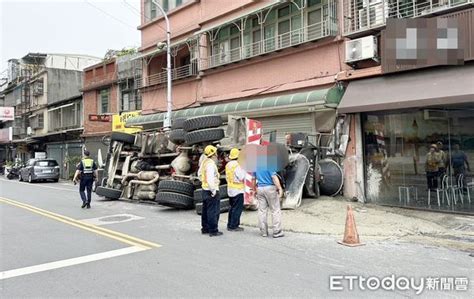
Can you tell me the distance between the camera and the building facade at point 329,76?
38.7 feet

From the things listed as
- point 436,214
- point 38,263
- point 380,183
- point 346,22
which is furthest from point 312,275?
point 346,22

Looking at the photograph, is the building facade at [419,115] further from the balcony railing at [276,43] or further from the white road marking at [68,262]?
the white road marking at [68,262]

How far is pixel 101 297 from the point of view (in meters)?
5.19

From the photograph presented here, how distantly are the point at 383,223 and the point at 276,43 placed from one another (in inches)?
350

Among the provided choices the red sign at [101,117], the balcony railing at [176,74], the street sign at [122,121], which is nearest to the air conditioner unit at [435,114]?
the balcony railing at [176,74]

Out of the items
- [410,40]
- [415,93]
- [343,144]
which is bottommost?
[343,144]

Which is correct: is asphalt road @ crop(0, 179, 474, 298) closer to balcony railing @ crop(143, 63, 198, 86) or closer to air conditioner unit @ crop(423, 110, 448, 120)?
air conditioner unit @ crop(423, 110, 448, 120)

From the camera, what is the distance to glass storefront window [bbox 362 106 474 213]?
443 inches

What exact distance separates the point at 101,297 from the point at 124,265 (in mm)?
1389

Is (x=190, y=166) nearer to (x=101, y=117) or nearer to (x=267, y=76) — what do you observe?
(x=267, y=76)

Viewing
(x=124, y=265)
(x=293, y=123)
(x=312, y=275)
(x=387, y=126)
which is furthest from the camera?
(x=293, y=123)

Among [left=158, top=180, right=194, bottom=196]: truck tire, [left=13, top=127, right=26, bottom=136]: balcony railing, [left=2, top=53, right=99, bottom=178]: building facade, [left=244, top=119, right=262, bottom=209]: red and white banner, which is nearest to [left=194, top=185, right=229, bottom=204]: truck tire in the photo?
[left=158, top=180, right=194, bottom=196]: truck tire

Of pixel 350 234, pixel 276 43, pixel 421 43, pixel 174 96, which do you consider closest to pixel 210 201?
pixel 350 234

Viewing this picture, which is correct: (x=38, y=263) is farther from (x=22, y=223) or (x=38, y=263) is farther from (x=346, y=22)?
(x=346, y=22)
